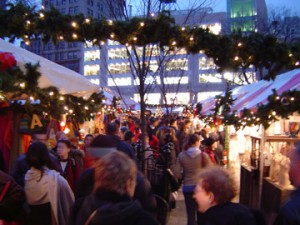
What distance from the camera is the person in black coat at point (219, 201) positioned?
274 centimetres

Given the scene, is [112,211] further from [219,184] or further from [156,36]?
[156,36]

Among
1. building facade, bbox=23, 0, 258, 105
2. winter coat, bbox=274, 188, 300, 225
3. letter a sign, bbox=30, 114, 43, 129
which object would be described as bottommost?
winter coat, bbox=274, 188, 300, 225

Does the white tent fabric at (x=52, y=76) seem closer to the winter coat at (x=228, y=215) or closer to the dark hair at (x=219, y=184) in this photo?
the dark hair at (x=219, y=184)

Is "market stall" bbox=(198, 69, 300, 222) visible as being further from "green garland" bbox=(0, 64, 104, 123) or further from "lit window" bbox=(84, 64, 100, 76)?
"lit window" bbox=(84, 64, 100, 76)

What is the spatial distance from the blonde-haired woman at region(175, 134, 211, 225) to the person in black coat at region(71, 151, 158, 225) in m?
4.02

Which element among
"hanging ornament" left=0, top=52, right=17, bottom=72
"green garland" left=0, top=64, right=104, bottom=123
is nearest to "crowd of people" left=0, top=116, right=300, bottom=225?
"green garland" left=0, top=64, right=104, bottom=123

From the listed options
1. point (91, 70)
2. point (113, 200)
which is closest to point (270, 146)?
point (113, 200)

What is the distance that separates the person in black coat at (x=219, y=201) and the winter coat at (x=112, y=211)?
59 cm

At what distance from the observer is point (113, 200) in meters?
2.42

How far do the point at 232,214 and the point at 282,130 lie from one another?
6.60 metres

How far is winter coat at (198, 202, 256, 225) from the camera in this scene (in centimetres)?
272

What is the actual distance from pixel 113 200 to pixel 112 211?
120 mm

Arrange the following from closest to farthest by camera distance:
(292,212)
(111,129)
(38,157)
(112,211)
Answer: (112,211)
(292,212)
(38,157)
(111,129)

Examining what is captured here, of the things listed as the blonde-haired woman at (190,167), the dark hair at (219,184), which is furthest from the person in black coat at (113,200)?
the blonde-haired woman at (190,167)
